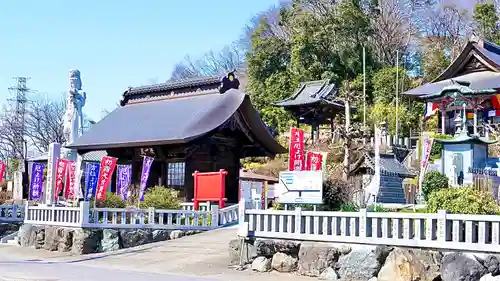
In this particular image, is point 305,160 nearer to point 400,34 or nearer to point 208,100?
point 208,100

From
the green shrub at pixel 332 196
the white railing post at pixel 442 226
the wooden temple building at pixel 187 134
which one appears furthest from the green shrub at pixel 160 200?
the white railing post at pixel 442 226

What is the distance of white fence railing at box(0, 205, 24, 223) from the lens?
24.7 m

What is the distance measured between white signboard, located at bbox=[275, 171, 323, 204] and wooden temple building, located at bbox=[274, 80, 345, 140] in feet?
83.5

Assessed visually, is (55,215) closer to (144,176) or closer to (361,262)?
(144,176)

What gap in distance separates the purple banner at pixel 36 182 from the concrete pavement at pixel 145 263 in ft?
18.0

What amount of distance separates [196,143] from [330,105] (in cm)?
1686

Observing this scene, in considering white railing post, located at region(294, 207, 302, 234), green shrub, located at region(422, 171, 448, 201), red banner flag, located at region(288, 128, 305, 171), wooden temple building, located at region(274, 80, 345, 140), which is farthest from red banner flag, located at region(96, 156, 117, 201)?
wooden temple building, located at region(274, 80, 345, 140)

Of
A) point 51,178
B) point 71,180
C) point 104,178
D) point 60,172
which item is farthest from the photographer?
point 71,180

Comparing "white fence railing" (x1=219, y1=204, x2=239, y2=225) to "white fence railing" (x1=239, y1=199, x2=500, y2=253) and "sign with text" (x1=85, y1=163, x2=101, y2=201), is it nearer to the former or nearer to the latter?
"sign with text" (x1=85, y1=163, x2=101, y2=201)

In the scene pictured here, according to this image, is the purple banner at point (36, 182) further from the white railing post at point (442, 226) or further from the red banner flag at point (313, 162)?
the white railing post at point (442, 226)

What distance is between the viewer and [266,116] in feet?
160

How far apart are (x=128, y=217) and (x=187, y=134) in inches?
247

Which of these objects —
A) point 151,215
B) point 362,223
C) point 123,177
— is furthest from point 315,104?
point 362,223

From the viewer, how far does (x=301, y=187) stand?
15.6 meters
